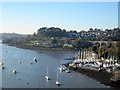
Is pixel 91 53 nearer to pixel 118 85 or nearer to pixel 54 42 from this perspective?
pixel 118 85

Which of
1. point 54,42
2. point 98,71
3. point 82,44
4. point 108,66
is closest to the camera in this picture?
point 98,71

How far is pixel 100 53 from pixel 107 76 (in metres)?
6.08

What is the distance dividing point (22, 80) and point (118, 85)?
383cm

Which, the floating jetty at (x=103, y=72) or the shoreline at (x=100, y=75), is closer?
the shoreline at (x=100, y=75)

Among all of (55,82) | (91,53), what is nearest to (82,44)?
(91,53)

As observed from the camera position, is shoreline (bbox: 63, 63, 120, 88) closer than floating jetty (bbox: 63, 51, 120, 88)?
Yes

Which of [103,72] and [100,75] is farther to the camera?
[103,72]

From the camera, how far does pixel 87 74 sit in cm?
Answer: 1179

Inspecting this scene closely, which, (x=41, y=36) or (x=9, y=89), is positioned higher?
(x=41, y=36)

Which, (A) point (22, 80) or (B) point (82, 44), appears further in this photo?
(B) point (82, 44)

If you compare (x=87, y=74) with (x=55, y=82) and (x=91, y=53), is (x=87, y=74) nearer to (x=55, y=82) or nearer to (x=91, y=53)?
(x=55, y=82)

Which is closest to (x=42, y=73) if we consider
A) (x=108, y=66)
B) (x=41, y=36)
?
(x=108, y=66)

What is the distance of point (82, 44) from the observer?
29.3 m

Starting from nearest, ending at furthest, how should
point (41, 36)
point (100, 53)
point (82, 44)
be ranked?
point (100, 53)
point (82, 44)
point (41, 36)
